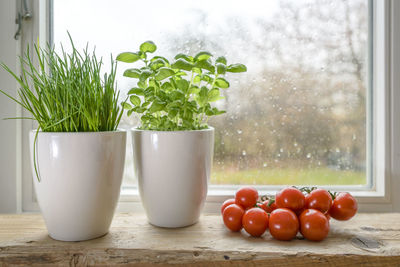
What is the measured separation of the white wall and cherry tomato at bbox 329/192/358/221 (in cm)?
91

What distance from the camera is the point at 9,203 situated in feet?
3.51

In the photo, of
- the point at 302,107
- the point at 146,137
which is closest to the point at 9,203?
the point at 146,137

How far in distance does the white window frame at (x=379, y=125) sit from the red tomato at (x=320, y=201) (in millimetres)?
265

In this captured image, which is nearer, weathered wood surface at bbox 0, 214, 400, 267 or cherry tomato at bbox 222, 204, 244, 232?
weathered wood surface at bbox 0, 214, 400, 267

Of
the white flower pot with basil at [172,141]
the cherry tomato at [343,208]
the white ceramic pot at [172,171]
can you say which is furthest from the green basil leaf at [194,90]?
the cherry tomato at [343,208]

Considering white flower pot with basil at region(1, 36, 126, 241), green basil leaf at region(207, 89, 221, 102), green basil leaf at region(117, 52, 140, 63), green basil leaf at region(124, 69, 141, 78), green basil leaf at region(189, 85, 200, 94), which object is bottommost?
white flower pot with basil at region(1, 36, 126, 241)

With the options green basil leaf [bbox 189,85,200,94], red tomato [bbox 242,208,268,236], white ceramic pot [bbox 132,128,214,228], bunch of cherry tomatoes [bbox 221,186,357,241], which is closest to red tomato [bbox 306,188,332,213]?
bunch of cherry tomatoes [bbox 221,186,357,241]

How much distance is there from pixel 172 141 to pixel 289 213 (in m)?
0.32

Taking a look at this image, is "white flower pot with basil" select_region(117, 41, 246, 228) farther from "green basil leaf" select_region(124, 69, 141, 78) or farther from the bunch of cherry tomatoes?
the bunch of cherry tomatoes

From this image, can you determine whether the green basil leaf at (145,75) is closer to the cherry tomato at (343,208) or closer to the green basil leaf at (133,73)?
the green basil leaf at (133,73)

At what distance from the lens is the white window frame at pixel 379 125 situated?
3.46 feet

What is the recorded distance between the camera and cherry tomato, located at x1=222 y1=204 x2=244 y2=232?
0.86 metres

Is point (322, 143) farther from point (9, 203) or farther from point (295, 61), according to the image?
point (9, 203)

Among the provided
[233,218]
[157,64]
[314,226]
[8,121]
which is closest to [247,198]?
[233,218]
